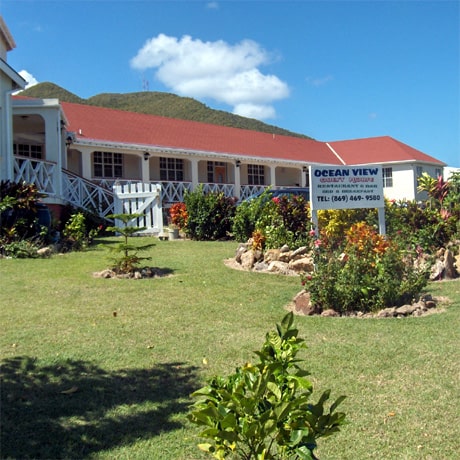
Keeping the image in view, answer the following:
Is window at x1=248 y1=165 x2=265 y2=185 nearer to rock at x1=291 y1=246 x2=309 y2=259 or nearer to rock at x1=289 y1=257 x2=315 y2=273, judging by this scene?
rock at x1=291 y1=246 x2=309 y2=259

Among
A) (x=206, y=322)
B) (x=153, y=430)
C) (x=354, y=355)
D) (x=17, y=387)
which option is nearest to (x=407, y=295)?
(x=354, y=355)

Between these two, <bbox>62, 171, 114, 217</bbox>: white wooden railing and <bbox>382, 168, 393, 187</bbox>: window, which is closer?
<bbox>62, 171, 114, 217</bbox>: white wooden railing

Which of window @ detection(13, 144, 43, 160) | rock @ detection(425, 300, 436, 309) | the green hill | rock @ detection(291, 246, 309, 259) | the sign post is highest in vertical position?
the green hill

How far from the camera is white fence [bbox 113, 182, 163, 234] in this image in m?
15.9

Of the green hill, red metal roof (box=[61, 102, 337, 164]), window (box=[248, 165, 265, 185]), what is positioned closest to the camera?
red metal roof (box=[61, 102, 337, 164])

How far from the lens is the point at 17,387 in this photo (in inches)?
164

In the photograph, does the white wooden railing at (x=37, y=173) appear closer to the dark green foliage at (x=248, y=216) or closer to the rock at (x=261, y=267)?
the dark green foliage at (x=248, y=216)

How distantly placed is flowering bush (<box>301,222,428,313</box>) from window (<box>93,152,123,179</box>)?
1774 centimetres

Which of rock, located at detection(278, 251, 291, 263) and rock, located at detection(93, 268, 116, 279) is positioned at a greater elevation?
rock, located at detection(278, 251, 291, 263)

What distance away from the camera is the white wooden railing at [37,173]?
14.3 metres

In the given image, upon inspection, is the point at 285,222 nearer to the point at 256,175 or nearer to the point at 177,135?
the point at 177,135

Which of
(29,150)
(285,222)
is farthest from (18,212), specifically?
(29,150)

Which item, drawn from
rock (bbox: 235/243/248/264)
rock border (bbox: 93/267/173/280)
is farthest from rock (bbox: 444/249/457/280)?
rock border (bbox: 93/267/173/280)

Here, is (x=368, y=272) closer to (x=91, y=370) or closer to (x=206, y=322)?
(x=206, y=322)
